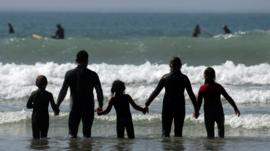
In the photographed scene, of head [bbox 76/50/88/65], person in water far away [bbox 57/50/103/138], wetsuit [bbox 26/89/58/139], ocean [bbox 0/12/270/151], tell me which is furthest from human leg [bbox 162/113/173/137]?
wetsuit [bbox 26/89/58/139]

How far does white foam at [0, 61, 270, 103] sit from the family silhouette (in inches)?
260

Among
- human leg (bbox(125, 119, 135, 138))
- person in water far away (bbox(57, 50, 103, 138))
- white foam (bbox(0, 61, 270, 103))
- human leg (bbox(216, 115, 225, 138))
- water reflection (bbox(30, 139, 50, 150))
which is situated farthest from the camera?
white foam (bbox(0, 61, 270, 103))

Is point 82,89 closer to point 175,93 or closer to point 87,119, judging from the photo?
point 87,119

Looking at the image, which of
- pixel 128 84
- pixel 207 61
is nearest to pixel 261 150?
pixel 128 84

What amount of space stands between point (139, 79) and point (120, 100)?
11.2m

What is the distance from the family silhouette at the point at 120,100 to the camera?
1099cm

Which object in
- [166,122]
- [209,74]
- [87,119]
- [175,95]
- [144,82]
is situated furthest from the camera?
[144,82]

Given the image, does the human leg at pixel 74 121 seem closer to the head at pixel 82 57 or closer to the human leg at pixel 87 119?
the human leg at pixel 87 119

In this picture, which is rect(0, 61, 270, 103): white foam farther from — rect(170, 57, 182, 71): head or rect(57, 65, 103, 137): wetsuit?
rect(57, 65, 103, 137): wetsuit

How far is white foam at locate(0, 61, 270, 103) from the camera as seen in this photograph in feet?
62.8

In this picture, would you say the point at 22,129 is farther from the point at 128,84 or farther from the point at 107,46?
the point at 107,46

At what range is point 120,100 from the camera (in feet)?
37.7

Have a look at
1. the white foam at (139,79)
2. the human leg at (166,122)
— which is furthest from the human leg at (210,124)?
the white foam at (139,79)

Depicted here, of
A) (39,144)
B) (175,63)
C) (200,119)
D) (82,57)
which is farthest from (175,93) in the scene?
(200,119)
